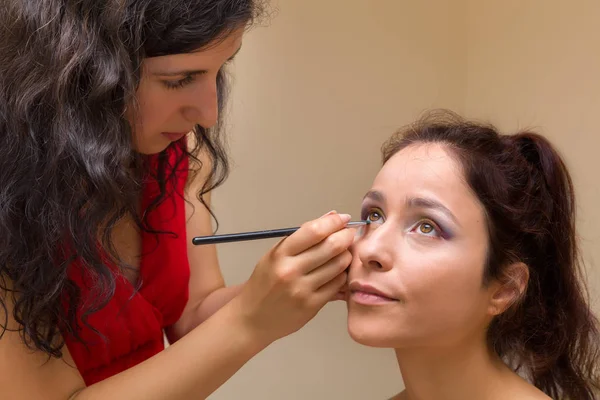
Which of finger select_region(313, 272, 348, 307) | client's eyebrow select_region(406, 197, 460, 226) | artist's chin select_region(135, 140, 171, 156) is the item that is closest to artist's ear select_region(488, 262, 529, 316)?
client's eyebrow select_region(406, 197, 460, 226)

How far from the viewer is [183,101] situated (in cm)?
98

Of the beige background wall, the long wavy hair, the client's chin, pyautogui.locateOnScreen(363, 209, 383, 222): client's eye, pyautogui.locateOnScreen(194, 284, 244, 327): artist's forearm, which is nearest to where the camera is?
the long wavy hair

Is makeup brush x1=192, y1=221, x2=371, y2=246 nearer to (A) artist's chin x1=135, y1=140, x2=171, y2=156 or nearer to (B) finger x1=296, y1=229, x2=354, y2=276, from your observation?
(B) finger x1=296, y1=229, x2=354, y2=276

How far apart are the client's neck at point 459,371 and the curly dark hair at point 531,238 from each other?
0.04 m

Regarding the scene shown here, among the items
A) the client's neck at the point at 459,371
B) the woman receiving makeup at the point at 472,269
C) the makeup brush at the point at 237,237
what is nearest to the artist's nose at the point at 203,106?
the makeup brush at the point at 237,237

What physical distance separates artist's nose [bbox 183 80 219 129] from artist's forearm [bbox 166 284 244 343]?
38 centimetres

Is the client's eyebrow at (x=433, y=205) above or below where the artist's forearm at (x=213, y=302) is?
above

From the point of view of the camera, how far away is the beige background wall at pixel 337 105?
1759mm

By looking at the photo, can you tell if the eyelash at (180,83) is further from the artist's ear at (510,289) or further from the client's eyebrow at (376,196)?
the artist's ear at (510,289)

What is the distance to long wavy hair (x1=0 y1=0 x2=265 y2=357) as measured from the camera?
882 mm

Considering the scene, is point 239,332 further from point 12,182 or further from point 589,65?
point 589,65

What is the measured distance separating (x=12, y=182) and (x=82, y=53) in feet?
0.64

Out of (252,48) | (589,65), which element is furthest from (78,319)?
(589,65)

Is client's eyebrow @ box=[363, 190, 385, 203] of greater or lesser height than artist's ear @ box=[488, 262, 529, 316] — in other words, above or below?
above
